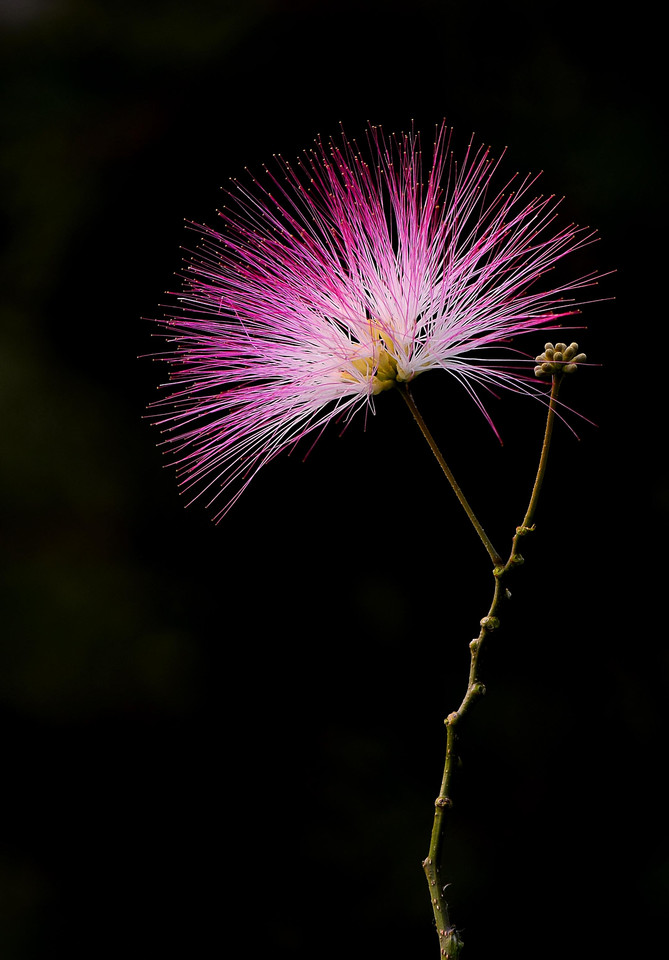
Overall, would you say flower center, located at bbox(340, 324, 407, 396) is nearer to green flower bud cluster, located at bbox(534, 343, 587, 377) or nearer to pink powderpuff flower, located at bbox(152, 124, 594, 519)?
pink powderpuff flower, located at bbox(152, 124, 594, 519)

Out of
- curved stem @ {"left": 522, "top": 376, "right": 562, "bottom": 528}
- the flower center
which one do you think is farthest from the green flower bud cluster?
the flower center

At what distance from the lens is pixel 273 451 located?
887 millimetres

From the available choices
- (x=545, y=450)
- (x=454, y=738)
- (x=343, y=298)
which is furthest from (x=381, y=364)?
(x=454, y=738)

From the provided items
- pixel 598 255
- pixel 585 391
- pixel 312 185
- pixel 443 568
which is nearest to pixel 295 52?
pixel 598 255

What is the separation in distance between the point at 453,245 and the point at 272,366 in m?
0.20

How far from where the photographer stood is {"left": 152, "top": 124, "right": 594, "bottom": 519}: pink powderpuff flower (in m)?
0.84

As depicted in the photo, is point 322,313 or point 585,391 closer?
point 322,313

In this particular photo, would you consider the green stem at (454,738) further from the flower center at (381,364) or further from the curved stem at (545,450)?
the flower center at (381,364)

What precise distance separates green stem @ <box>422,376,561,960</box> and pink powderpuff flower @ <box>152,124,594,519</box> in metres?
0.13

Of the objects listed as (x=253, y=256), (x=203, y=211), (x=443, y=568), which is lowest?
(x=443, y=568)

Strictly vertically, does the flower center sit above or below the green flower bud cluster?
above

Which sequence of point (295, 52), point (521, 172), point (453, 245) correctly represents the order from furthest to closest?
point (295, 52), point (521, 172), point (453, 245)

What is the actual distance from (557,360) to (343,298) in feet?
0.65

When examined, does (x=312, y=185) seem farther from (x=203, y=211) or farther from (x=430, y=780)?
(x=430, y=780)
